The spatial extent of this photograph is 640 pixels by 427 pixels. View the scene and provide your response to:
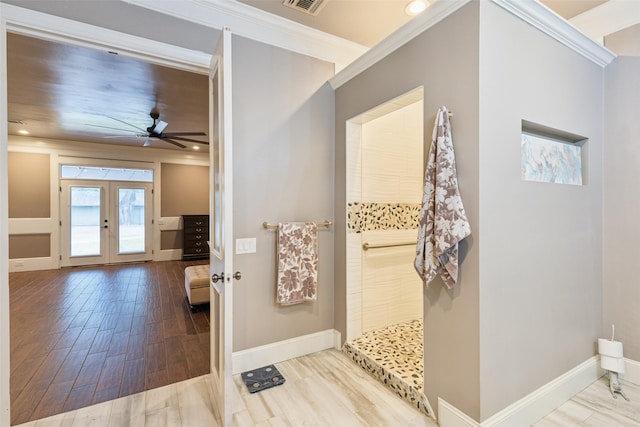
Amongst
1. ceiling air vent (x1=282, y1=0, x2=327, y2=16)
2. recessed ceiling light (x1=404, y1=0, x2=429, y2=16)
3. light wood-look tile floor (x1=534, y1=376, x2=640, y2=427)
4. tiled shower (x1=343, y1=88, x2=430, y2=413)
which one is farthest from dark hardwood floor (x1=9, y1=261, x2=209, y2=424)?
recessed ceiling light (x1=404, y1=0, x2=429, y2=16)

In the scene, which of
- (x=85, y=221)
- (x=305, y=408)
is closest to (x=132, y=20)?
(x=305, y=408)

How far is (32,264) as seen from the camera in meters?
6.16

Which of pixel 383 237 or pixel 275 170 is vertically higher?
pixel 275 170

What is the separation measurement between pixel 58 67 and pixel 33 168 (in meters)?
4.51

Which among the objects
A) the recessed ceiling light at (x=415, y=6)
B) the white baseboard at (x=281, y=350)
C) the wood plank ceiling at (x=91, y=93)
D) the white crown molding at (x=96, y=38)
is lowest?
the white baseboard at (x=281, y=350)

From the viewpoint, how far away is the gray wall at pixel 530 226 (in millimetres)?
1593

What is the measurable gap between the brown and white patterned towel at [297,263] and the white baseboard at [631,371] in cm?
245

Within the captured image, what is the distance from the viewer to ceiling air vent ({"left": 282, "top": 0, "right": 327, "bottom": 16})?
2.24 meters

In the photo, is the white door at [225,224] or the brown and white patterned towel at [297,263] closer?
the white door at [225,224]

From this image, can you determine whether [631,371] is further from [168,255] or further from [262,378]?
[168,255]

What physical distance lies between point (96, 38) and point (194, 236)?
20.8 feet

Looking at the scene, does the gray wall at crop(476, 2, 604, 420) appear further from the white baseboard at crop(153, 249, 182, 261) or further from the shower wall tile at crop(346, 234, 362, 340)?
the white baseboard at crop(153, 249, 182, 261)

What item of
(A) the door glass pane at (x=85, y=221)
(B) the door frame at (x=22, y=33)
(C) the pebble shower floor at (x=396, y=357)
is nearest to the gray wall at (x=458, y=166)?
(C) the pebble shower floor at (x=396, y=357)

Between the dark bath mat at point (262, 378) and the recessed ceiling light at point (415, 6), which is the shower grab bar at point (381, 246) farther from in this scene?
the recessed ceiling light at point (415, 6)
